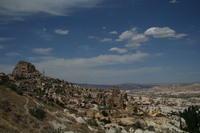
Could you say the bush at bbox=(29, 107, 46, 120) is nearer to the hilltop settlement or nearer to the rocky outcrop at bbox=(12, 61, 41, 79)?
the hilltop settlement

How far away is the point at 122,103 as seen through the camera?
62875 millimetres

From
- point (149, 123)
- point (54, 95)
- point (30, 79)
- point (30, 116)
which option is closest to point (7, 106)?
point (30, 116)

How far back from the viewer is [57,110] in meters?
41.2

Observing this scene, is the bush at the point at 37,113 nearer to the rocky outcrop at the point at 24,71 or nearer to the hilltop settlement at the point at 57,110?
the hilltop settlement at the point at 57,110

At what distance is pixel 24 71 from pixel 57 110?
24.3m

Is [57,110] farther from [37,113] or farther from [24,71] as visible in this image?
[24,71]

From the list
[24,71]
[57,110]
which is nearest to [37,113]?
[57,110]

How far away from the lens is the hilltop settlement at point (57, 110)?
98.6 feet

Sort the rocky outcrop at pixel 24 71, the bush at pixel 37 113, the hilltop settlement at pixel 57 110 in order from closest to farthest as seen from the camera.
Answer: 1. the hilltop settlement at pixel 57 110
2. the bush at pixel 37 113
3. the rocky outcrop at pixel 24 71

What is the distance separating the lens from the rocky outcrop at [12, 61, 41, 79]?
2262 inches

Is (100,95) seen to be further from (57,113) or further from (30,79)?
(57,113)

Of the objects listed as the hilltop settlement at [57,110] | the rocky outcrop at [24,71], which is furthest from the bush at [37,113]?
the rocky outcrop at [24,71]

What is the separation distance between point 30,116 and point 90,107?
2270 cm

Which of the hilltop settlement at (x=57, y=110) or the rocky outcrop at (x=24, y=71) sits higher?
the rocky outcrop at (x=24, y=71)
